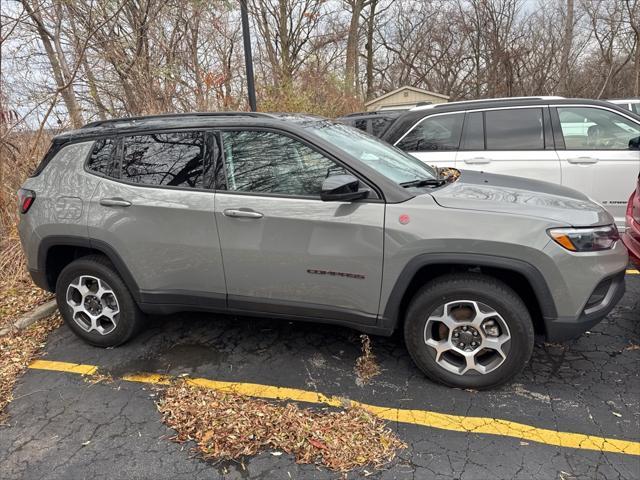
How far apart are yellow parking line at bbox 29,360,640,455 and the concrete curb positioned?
1573mm

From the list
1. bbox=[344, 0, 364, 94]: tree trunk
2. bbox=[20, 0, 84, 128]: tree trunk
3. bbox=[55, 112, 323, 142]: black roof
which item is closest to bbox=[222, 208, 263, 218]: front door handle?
bbox=[55, 112, 323, 142]: black roof

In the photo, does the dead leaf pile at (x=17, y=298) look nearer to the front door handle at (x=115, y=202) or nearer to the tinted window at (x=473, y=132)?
the front door handle at (x=115, y=202)

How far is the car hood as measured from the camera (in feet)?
8.46

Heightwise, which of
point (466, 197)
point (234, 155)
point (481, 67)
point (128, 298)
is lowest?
point (128, 298)

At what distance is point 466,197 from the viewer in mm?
2734

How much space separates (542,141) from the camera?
16.6ft

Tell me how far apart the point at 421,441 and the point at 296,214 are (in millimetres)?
1524

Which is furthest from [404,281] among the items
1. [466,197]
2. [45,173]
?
[45,173]

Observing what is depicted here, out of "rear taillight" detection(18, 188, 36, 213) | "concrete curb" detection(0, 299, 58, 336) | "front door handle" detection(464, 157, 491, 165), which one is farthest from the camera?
"front door handle" detection(464, 157, 491, 165)

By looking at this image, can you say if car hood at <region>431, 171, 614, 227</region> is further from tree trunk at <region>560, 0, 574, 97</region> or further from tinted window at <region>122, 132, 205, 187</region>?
tree trunk at <region>560, 0, 574, 97</region>

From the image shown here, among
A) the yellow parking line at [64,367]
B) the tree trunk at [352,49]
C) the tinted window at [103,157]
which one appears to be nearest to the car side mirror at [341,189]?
the tinted window at [103,157]

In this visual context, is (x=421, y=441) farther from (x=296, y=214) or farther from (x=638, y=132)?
(x=638, y=132)

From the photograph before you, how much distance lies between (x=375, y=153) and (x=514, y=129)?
279 centimetres

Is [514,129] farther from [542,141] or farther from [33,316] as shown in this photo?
[33,316]
